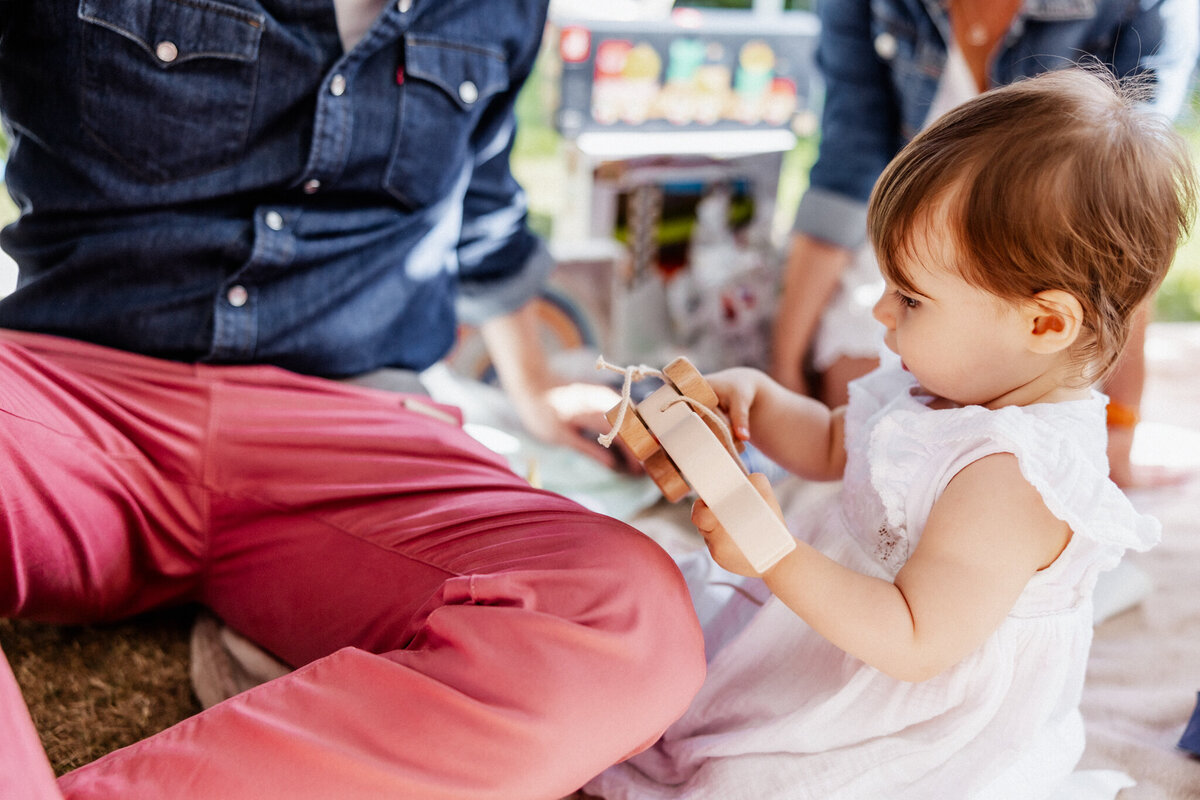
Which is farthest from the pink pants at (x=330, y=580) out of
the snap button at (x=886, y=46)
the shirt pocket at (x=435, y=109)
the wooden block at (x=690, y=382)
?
the snap button at (x=886, y=46)

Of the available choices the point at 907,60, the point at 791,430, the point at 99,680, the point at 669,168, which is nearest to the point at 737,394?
the point at 791,430

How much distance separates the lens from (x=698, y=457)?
0.57 meters

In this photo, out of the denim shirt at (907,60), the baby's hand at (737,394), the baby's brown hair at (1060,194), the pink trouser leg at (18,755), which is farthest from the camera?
the denim shirt at (907,60)

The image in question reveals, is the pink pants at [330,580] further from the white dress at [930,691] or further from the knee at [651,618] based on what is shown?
the white dress at [930,691]

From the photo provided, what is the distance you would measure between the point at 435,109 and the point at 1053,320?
1.82 feet

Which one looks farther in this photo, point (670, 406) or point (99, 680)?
point (99, 680)

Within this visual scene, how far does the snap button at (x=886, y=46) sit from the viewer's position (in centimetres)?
123

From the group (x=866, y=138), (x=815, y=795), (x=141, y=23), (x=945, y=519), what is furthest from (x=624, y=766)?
(x=866, y=138)

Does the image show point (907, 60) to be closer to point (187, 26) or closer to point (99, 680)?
point (187, 26)

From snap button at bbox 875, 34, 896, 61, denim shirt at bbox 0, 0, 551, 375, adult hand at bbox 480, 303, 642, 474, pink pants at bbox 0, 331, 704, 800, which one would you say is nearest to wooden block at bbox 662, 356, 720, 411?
pink pants at bbox 0, 331, 704, 800

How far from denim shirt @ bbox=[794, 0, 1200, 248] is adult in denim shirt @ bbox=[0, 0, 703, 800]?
0.53m

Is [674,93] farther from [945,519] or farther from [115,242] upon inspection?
[945,519]

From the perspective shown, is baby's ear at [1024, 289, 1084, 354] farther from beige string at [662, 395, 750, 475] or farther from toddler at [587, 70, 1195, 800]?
beige string at [662, 395, 750, 475]

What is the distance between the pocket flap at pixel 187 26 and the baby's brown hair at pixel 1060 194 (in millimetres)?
524
